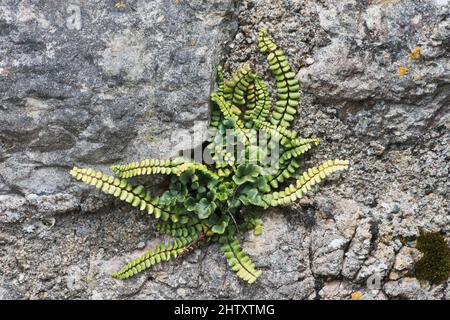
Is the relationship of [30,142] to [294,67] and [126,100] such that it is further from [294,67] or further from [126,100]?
[294,67]

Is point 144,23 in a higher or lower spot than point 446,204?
higher

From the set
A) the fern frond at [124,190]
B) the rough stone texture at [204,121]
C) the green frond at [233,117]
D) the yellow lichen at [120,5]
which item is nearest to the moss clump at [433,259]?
the rough stone texture at [204,121]

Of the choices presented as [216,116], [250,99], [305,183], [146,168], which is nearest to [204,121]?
[216,116]

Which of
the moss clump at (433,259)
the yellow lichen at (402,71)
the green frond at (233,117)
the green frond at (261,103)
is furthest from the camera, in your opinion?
the green frond at (261,103)

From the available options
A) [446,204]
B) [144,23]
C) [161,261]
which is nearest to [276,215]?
[161,261]

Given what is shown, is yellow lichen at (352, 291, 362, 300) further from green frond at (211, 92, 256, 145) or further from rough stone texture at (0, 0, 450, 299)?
green frond at (211, 92, 256, 145)

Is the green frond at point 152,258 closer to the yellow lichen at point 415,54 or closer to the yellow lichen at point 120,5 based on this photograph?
the yellow lichen at point 120,5

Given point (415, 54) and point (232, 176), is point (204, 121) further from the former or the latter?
point (415, 54)

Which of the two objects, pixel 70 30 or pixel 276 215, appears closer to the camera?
pixel 70 30
